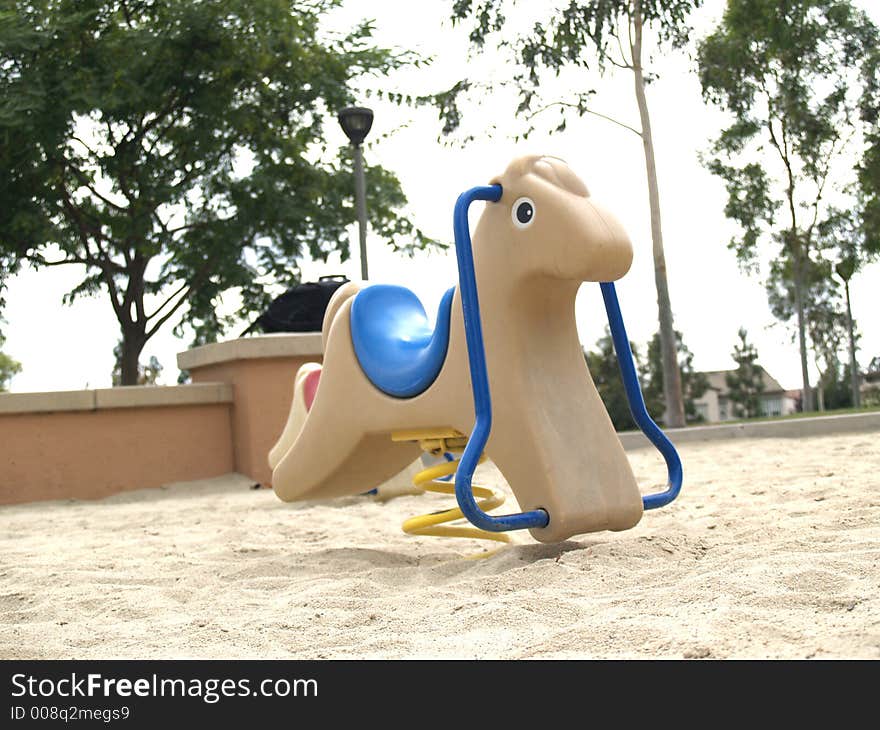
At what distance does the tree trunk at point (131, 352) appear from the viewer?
14.5 m

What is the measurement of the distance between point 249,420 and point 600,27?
326 inches

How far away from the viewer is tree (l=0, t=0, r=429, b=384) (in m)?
12.9

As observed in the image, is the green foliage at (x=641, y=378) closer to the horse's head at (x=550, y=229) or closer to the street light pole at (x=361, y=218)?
the street light pole at (x=361, y=218)

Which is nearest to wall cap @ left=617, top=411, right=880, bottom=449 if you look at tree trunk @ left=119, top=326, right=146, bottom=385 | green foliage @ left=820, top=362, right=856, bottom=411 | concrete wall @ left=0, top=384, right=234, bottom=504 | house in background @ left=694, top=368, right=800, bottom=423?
concrete wall @ left=0, top=384, right=234, bottom=504

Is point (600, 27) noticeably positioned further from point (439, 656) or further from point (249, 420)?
point (439, 656)

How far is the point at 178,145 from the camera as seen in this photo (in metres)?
14.5

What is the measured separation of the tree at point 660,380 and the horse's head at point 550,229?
40061 millimetres

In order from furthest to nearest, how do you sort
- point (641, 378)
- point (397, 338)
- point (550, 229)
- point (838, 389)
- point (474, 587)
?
A: 1. point (641, 378)
2. point (838, 389)
3. point (397, 338)
4. point (550, 229)
5. point (474, 587)

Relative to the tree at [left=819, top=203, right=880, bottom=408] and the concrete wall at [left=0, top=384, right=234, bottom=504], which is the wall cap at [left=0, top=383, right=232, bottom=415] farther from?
the tree at [left=819, top=203, right=880, bottom=408]

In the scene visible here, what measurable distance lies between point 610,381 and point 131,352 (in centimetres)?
3292

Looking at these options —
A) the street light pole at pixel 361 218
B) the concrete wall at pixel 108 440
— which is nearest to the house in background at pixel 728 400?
the street light pole at pixel 361 218

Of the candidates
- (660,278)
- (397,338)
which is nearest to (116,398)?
(397,338)

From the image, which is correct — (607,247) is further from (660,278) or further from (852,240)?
(852,240)

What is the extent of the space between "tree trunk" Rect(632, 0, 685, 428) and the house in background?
192 ft
